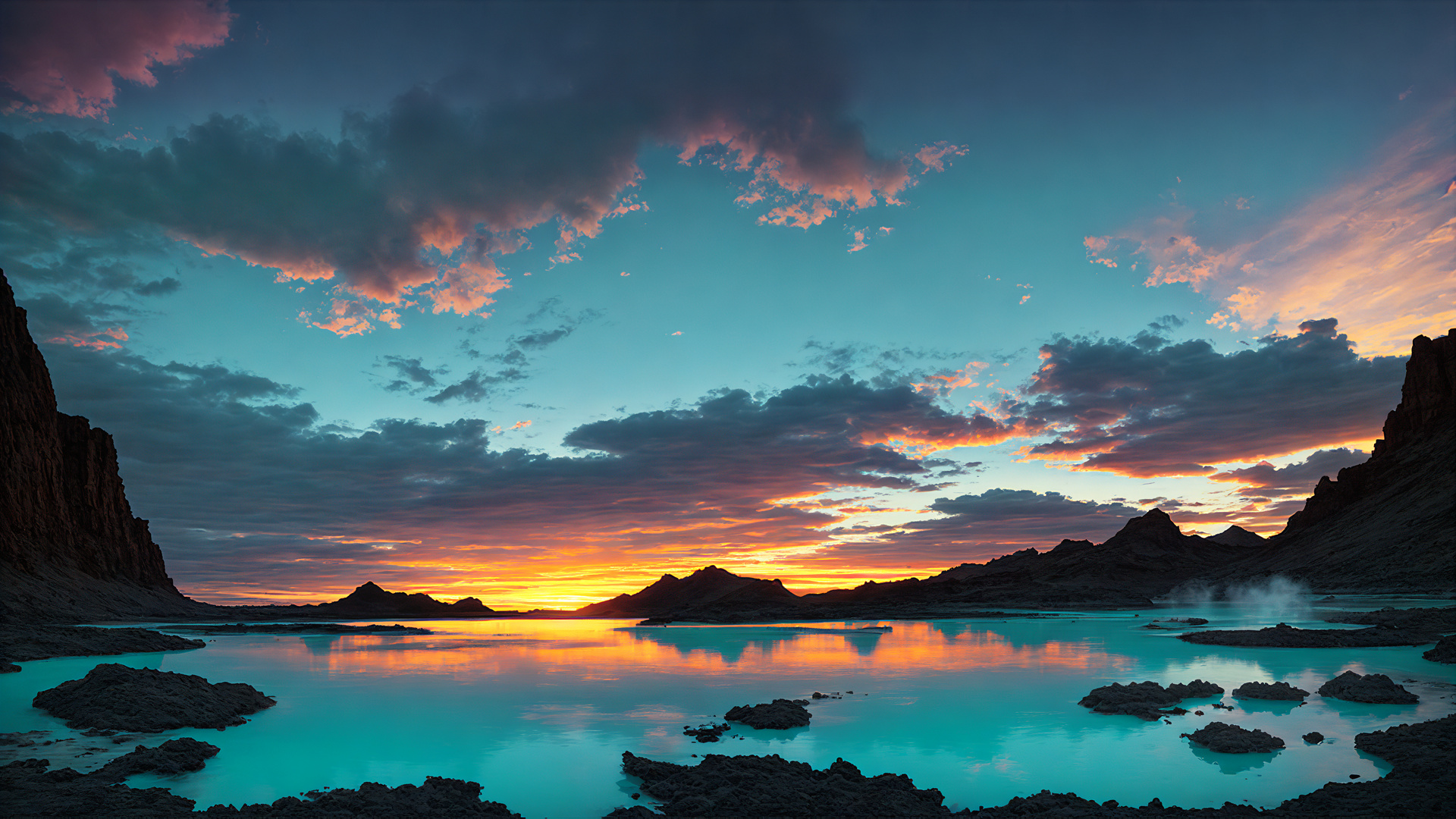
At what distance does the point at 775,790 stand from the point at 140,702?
61.0 ft

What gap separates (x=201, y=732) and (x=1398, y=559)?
147236 millimetres

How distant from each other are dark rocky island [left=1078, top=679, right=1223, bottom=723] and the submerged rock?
18487 mm

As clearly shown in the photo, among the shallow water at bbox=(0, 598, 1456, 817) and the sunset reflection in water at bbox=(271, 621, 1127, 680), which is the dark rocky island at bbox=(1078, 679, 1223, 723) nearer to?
the shallow water at bbox=(0, 598, 1456, 817)

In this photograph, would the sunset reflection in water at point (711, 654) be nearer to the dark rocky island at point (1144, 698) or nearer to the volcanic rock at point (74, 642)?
the volcanic rock at point (74, 642)

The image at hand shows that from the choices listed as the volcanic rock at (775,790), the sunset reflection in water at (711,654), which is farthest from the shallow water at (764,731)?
the volcanic rock at (775,790)

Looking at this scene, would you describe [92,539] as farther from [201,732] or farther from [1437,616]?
[1437,616]

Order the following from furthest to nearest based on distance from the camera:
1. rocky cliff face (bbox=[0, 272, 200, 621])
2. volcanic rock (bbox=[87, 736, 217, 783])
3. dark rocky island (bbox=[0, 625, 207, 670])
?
1. rocky cliff face (bbox=[0, 272, 200, 621])
2. dark rocky island (bbox=[0, 625, 207, 670])
3. volcanic rock (bbox=[87, 736, 217, 783])

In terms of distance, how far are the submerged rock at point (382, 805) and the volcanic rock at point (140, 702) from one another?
9.88 m

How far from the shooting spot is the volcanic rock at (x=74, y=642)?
38.0m

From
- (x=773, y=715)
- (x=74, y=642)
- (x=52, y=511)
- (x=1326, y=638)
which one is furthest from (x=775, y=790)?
(x=52, y=511)

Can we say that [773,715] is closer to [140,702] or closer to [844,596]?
[140,702]

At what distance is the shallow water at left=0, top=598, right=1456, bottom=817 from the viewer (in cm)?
1455

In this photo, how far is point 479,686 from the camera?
104 ft

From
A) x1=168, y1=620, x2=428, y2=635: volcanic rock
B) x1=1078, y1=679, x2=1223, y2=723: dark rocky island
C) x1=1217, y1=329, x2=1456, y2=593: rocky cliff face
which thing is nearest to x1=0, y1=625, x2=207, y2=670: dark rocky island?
x1=168, y1=620, x2=428, y2=635: volcanic rock
